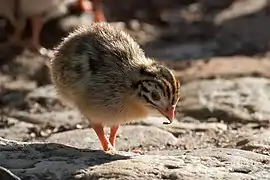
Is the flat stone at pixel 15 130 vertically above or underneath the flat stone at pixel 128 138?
above

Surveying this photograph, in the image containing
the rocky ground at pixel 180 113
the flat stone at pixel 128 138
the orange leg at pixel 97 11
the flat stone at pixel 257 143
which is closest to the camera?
the rocky ground at pixel 180 113

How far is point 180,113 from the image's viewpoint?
14.9ft

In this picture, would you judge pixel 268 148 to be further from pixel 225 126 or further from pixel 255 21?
pixel 255 21

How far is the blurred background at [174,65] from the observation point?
4.16 metres

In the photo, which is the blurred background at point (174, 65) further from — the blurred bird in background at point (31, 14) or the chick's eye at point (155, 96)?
the chick's eye at point (155, 96)

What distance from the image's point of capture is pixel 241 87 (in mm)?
4840

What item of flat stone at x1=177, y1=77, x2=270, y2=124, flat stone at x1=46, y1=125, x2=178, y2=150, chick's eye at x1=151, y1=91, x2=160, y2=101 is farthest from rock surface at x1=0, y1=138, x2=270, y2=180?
flat stone at x1=177, y1=77, x2=270, y2=124

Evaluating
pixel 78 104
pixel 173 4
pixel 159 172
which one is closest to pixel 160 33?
pixel 173 4

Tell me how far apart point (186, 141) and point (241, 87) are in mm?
955

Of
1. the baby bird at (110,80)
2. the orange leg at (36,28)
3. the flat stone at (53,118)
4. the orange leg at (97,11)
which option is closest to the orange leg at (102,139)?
the baby bird at (110,80)

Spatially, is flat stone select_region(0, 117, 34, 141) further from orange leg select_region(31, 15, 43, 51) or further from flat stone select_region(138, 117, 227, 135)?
orange leg select_region(31, 15, 43, 51)

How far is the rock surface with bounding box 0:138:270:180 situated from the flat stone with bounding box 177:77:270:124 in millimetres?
1238

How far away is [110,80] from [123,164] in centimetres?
60

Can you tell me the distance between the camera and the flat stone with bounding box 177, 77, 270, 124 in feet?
14.5
